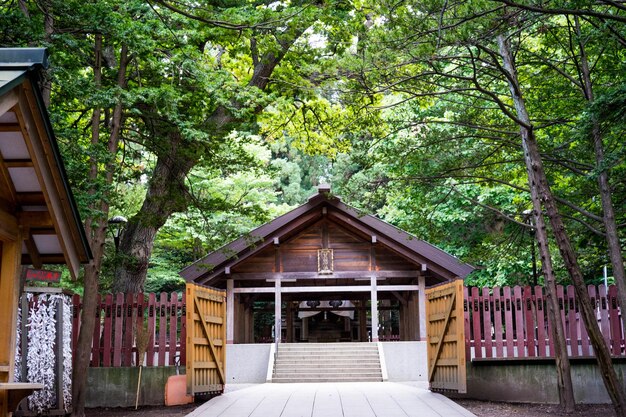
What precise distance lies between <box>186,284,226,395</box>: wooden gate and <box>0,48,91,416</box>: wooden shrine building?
5458 mm

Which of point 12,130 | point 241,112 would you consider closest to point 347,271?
point 241,112

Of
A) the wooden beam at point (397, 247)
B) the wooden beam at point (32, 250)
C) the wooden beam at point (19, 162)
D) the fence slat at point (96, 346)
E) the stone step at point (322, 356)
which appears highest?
the wooden beam at point (397, 247)

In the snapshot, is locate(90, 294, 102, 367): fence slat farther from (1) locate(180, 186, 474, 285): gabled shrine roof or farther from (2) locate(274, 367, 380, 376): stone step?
(2) locate(274, 367, 380, 376): stone step

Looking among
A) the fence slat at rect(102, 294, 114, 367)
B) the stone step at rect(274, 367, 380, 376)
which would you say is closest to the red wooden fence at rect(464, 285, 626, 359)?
the stone step at rect(274, 367, 380, 376)

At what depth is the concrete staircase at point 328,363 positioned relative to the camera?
19653mm

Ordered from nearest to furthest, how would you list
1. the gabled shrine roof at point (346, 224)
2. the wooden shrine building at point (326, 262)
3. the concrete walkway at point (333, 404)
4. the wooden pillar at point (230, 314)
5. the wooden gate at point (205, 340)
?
the concrete walkway at point (333, 404) < the wooden gate at point (205, 340) < the gabled shrine roof at point (346, 224) < the wooden shrine building at point (326, 262) < the wooden pillar at point (230, 314)

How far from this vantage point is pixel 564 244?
10.7 metres

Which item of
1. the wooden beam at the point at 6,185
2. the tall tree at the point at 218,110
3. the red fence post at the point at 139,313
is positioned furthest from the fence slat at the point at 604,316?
the wooden beam at the point at 6,185

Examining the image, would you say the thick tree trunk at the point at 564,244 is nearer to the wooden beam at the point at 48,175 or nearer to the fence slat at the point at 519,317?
the fence slat at the point at 519,317

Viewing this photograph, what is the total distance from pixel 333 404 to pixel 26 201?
6465 millimetres

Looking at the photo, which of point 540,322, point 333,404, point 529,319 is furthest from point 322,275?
point 333,404

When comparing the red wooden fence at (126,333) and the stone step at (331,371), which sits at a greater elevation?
the red wooden fence at (126,333)

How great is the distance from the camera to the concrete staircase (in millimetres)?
19653

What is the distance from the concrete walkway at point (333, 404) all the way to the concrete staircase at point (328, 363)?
6419mm
